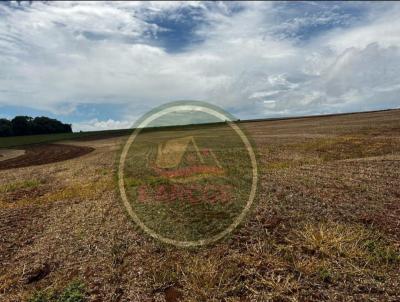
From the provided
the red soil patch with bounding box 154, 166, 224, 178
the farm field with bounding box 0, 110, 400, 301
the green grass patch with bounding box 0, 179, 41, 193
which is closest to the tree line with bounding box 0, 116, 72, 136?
the green grass patch with bounding box 0, 179, 41, 193

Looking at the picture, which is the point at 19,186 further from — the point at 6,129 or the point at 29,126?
the point at 29,126

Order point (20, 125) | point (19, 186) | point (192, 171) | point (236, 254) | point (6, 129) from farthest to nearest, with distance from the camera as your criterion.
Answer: point (20, 125) < point (6, 129) < point (19, 186) < point (192, 171) < point (236, 254)

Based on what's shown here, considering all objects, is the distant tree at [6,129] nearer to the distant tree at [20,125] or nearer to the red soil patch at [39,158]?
the distant tree at [20,125]

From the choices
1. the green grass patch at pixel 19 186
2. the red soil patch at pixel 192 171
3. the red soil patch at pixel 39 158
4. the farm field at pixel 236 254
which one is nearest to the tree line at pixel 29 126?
the red soil patch at pixel 39 158

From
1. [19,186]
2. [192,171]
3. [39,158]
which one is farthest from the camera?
[39,158]

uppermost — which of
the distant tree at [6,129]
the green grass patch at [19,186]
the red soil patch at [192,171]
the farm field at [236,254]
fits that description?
the distant tree at [6,129]

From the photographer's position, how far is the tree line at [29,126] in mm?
141125

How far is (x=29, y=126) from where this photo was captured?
149m

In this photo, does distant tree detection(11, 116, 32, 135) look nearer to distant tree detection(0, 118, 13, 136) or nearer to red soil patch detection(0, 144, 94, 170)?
distant tree detection(0, 118, 13, 136)

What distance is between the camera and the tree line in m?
141

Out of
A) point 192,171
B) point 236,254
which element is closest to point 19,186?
point 192,171

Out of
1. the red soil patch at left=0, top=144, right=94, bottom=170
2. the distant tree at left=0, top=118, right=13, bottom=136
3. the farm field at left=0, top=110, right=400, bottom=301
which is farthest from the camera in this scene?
the distant tree at left=0, top=118, right=13, bottom=136

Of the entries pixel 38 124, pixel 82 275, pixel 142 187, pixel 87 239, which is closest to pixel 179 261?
pixel 82 275

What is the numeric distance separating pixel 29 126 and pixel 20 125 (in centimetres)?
361
